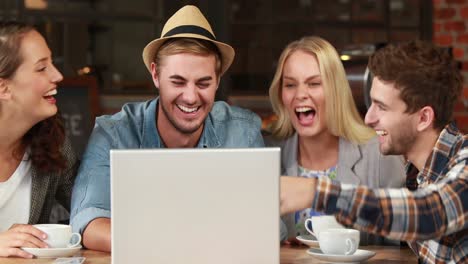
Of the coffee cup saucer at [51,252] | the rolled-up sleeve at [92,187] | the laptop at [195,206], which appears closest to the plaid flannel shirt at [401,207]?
the laptop at [195,206]

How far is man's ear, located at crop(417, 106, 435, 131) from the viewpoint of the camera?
2.35 metres

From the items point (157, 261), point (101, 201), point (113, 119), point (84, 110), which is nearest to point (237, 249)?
point (157, 261)

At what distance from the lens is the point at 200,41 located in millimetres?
3035

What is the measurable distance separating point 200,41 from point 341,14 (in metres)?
3.44

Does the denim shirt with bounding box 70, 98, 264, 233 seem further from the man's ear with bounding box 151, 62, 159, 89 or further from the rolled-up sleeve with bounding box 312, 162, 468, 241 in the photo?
the rolled-up sleeve with bounding box 312, 162, 468, 241

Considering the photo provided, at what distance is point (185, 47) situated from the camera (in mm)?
2998

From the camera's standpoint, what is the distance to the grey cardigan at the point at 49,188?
295 centimetres

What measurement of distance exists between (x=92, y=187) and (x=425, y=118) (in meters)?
1.04

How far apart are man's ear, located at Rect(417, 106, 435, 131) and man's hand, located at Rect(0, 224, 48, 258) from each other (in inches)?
42.4

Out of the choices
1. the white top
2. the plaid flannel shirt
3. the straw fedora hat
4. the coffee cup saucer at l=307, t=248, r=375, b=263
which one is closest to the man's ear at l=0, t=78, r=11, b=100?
the white top

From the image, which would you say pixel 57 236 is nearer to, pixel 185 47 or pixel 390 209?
pixel 185 47

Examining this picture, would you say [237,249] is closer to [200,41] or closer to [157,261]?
[157,261]

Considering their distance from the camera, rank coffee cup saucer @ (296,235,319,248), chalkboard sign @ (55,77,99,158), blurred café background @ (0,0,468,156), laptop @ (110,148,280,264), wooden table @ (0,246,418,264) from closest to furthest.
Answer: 1. laptop @ (110,148,280,264)
2. wooden table @ (0,246,418,264)
3. coffee cup saucer @ (296,235,319,248)
4. chalkboard sign @ (55,77,99,158)
5. blurred café background @ (0,0,468,156)

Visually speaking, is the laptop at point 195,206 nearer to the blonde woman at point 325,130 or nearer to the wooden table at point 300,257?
the wooden table at point 300,257
